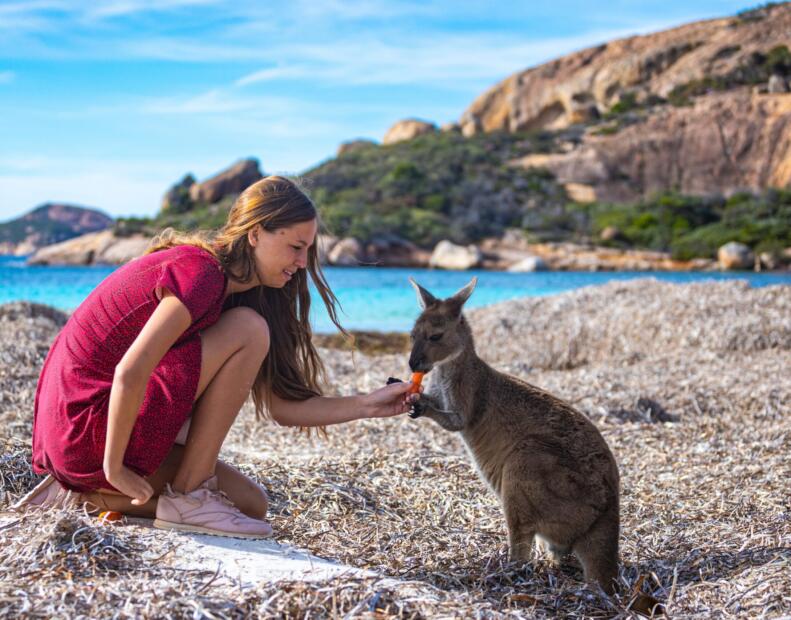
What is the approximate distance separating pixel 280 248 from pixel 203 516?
111 cm

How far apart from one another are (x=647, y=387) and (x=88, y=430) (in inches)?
202

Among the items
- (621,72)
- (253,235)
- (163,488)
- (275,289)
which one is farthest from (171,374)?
(621,72)

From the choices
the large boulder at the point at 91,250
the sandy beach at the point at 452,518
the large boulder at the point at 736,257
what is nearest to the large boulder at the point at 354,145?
the large boulder at the point at 91,250

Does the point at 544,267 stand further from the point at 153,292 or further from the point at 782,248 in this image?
the point at 153,292

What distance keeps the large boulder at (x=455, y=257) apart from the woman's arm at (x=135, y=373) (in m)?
37.0

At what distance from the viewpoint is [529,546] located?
3408 millimetres

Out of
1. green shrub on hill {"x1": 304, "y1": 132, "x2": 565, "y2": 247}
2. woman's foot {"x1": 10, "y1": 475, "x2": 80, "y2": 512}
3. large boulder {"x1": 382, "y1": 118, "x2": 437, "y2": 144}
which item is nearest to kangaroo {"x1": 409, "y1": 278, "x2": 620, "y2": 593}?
woman's foot {"x1": 10, "y1": 475, "x2": 80, "y2": 512}

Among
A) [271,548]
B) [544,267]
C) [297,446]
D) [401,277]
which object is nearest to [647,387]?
[297,446]

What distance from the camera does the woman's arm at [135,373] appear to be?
2.95 metres

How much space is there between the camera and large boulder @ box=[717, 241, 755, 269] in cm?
3656

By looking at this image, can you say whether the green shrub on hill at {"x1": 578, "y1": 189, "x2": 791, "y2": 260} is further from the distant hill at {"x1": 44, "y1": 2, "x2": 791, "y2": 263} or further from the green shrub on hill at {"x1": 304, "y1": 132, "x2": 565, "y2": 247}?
the green shrub on hill at {"x1": 304, "y1": 132, "x2": 565, "y2": 247}

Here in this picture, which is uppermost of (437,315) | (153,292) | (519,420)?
(153,292)

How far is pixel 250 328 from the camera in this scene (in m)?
3.30

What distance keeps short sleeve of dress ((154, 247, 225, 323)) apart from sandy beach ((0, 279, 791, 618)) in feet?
2.82
